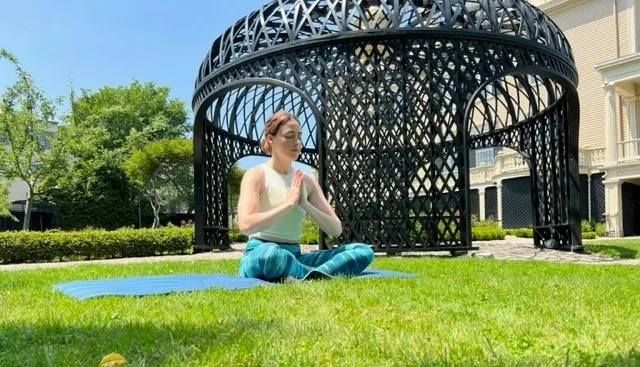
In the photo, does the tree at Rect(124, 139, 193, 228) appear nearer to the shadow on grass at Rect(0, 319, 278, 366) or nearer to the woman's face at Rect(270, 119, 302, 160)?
A: the woman's face at Rect(270, 119, 302, 160)

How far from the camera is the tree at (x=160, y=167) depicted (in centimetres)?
2903

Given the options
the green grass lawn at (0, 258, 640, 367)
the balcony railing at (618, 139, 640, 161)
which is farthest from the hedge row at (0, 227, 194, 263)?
the balcony railing at (618, 139, 640, 161)

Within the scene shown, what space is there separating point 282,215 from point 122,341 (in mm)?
2356

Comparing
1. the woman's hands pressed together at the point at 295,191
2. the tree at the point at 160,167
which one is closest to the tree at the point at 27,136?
the tree at the point at 160,167

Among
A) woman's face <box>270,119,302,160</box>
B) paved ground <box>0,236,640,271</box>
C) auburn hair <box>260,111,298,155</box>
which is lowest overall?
paved ground <box>0,236,640,271</box>

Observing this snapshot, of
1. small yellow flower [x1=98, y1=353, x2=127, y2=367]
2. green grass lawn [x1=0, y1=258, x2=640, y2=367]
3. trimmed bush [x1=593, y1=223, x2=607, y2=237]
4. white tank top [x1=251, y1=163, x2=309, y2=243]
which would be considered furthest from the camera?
trimmed bush [x1=593, y1=223, x2=607, y2=237]

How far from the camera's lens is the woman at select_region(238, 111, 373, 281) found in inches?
195

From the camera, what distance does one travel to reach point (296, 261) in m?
5.17

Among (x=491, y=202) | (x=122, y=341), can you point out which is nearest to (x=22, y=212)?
(x=491, y=202)

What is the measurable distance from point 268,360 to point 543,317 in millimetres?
1708

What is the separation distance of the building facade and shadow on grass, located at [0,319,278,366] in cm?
2188

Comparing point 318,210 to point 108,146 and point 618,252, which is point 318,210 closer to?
point 618,252

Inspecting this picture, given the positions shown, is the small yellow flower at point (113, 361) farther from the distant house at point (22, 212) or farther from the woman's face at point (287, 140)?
the distant house at point (22, 212)

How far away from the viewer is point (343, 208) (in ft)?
33.2
